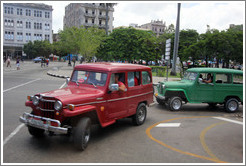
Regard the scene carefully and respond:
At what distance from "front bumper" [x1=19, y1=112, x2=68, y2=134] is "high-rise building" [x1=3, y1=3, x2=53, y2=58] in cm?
7941

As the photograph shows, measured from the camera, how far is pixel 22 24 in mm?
79688

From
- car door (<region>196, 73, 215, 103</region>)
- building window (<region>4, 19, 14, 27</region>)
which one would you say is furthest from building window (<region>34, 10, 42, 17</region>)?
car door (<region>196, 73, 215, 103</region>)

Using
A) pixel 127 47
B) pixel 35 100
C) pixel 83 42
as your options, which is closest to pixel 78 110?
pixel 35 100

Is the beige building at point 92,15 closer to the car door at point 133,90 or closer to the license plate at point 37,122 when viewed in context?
the car door at point 133,90

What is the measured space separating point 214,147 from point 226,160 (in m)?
0.80

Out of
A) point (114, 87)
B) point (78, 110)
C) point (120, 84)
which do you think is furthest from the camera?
point (120, 84)

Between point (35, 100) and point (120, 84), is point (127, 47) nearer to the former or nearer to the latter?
point (120, 84)

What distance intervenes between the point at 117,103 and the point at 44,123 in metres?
2.17

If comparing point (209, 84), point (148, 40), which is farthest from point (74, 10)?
point (209, 84)

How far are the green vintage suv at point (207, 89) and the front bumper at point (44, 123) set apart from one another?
613 centimetres

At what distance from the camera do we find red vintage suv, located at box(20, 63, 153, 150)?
5.49m

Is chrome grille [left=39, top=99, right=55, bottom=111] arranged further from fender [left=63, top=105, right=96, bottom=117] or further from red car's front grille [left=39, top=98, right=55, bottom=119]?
fender [left=63, top=105, right=96, bottom=117]

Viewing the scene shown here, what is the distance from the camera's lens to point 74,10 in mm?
101875

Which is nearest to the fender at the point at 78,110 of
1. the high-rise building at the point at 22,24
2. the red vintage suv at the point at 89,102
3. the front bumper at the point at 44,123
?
the red vintage suv at the point at 89,102
